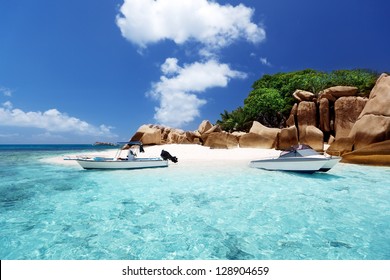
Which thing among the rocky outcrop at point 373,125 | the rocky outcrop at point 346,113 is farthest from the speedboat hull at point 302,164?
the rocky outcrop at point 346,113

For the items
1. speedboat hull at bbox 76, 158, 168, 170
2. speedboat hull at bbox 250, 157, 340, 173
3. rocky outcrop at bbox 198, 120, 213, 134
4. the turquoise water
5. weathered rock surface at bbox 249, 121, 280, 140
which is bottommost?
the turquoise water

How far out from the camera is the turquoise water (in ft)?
16.5

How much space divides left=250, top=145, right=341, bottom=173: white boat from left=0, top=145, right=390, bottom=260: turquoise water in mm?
2005

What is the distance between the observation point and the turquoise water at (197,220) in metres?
5.02

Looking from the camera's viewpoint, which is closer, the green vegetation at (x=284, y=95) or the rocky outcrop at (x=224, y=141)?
the rocky outcrop at (x=224, y=141)

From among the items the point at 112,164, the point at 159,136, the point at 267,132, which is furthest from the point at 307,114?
the point at 112,164

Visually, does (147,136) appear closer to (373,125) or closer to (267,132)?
(267,132)

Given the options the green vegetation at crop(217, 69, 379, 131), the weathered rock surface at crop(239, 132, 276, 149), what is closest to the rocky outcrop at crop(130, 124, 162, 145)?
the weathered rock surface at crop(239, 132, 276, 149)

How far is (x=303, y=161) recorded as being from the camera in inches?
540

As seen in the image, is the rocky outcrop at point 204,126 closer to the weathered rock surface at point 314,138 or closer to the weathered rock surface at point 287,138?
the weathered rock surface at point 287,138

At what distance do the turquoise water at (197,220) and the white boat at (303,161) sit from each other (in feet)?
6.58

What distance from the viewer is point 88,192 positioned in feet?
33.4

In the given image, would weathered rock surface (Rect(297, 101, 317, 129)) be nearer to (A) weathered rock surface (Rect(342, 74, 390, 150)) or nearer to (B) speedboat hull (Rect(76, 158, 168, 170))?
(A) weathered rock surface (Rect(342, 74, 390, 150))
